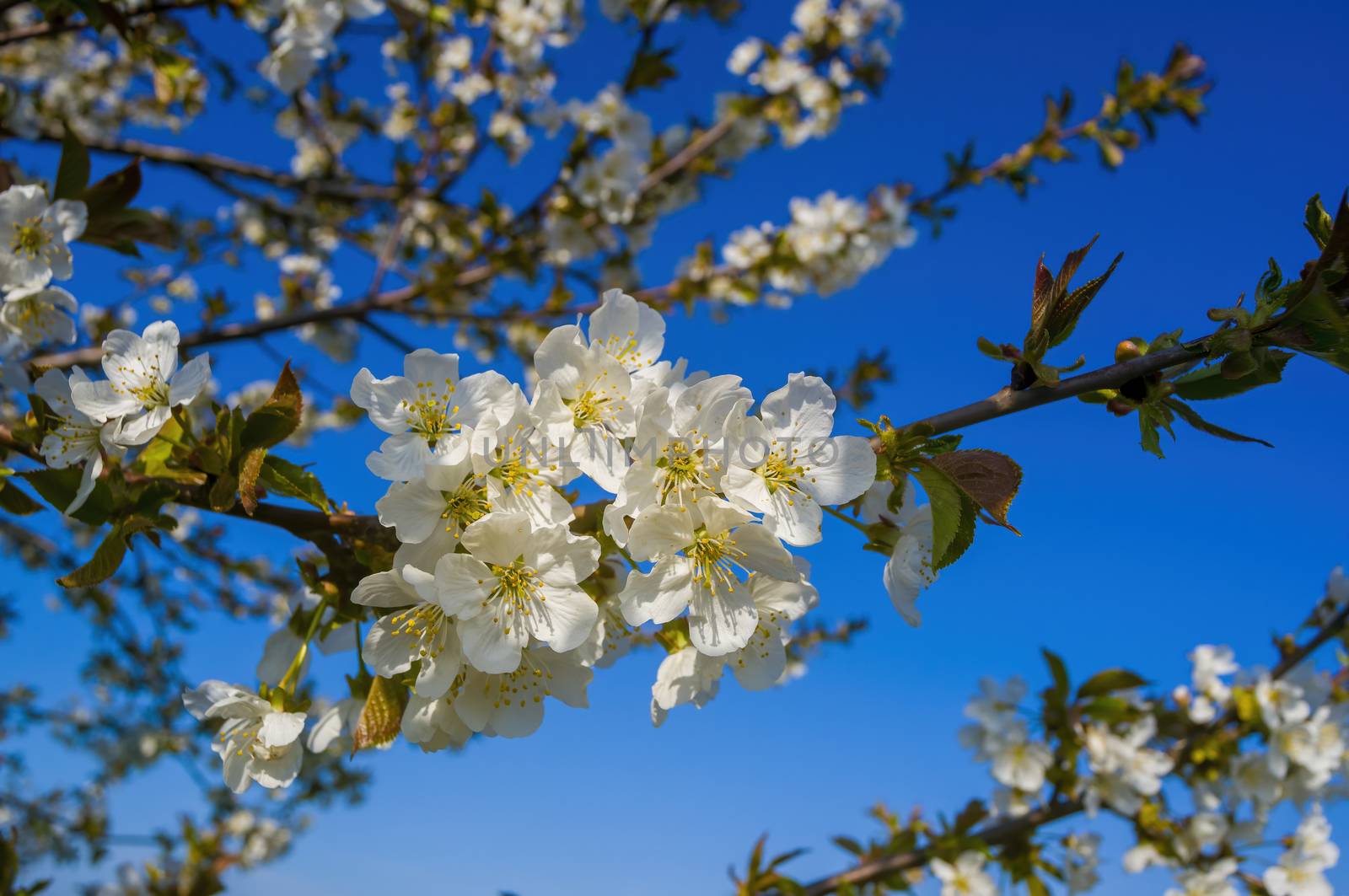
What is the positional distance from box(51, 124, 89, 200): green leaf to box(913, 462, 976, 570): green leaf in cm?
185

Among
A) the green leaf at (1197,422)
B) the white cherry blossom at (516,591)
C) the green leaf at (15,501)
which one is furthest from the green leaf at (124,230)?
the green leaf at (1197,422)

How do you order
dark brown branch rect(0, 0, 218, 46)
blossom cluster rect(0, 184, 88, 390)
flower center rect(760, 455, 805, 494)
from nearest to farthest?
flower center rect(760, 455, 805, 494) → blossom cluster rect(0, 184, 88, 390) → dark brown branch rect(0, 0, 218, 46)

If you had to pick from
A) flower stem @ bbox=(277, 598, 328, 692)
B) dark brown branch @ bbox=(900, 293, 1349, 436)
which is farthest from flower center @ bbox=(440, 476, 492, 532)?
dark brown branch @ bbox=(900, 293, 1349, 436)

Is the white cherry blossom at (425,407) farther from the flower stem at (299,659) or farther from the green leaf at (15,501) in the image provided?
the green leaf at (15,501)

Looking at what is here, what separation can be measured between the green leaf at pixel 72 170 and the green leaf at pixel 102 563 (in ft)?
3.41

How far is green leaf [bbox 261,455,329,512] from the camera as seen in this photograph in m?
1.23

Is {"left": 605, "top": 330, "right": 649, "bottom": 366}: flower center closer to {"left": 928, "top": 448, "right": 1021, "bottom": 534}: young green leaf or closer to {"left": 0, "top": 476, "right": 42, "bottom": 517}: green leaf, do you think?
{"left": 928, "top": 448, "right": 1021, "bottom": 534}: young green leaf

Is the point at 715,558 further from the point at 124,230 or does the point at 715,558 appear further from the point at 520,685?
the point at 124,230

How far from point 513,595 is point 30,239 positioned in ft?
4.88

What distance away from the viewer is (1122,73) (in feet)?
13.8

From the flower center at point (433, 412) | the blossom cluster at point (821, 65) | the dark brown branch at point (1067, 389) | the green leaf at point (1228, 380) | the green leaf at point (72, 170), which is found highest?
the blossom cluster at point (821, 65)

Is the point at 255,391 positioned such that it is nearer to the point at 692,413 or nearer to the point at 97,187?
the point at 97,187

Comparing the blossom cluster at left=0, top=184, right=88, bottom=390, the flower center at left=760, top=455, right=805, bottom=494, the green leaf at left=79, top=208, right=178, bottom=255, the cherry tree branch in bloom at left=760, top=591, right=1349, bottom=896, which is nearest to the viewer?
the flower center at left=760, top=455, right=805, bottom=494

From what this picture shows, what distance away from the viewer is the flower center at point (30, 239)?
1807 mm
